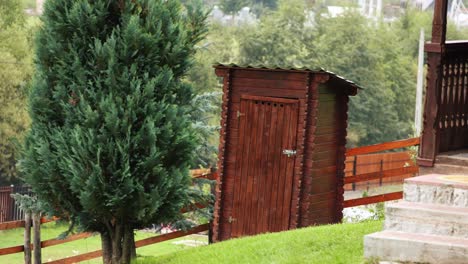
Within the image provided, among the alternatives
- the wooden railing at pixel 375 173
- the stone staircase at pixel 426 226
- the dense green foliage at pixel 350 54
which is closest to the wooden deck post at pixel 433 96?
the stone staircase at pixel 426 226

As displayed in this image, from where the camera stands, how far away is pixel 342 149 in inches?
539

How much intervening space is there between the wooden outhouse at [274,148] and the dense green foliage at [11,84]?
24.9m

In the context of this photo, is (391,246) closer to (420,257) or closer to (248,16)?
(420,257)

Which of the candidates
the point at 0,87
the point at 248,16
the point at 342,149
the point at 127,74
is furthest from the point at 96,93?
the point at 248,16

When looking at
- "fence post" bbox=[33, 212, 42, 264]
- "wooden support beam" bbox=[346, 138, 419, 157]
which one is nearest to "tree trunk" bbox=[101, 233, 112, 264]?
"fence post" bbox=[33, 212, 42, 264]

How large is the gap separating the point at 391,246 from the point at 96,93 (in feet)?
13.9

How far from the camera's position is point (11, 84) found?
38688 mm

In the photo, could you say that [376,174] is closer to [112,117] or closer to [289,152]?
[289,152]

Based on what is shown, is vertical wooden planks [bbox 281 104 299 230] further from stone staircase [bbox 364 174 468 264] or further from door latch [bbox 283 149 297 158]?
stone staircase [bbox 364 174 468 264]

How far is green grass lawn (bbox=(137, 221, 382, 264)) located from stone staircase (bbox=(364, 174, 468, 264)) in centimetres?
59

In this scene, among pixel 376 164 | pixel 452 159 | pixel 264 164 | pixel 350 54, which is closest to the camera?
pixel 452 159

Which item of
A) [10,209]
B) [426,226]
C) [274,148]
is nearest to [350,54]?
[10,209]

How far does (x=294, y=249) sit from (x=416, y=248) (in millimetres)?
2214

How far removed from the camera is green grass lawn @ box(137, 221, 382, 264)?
950 cm
